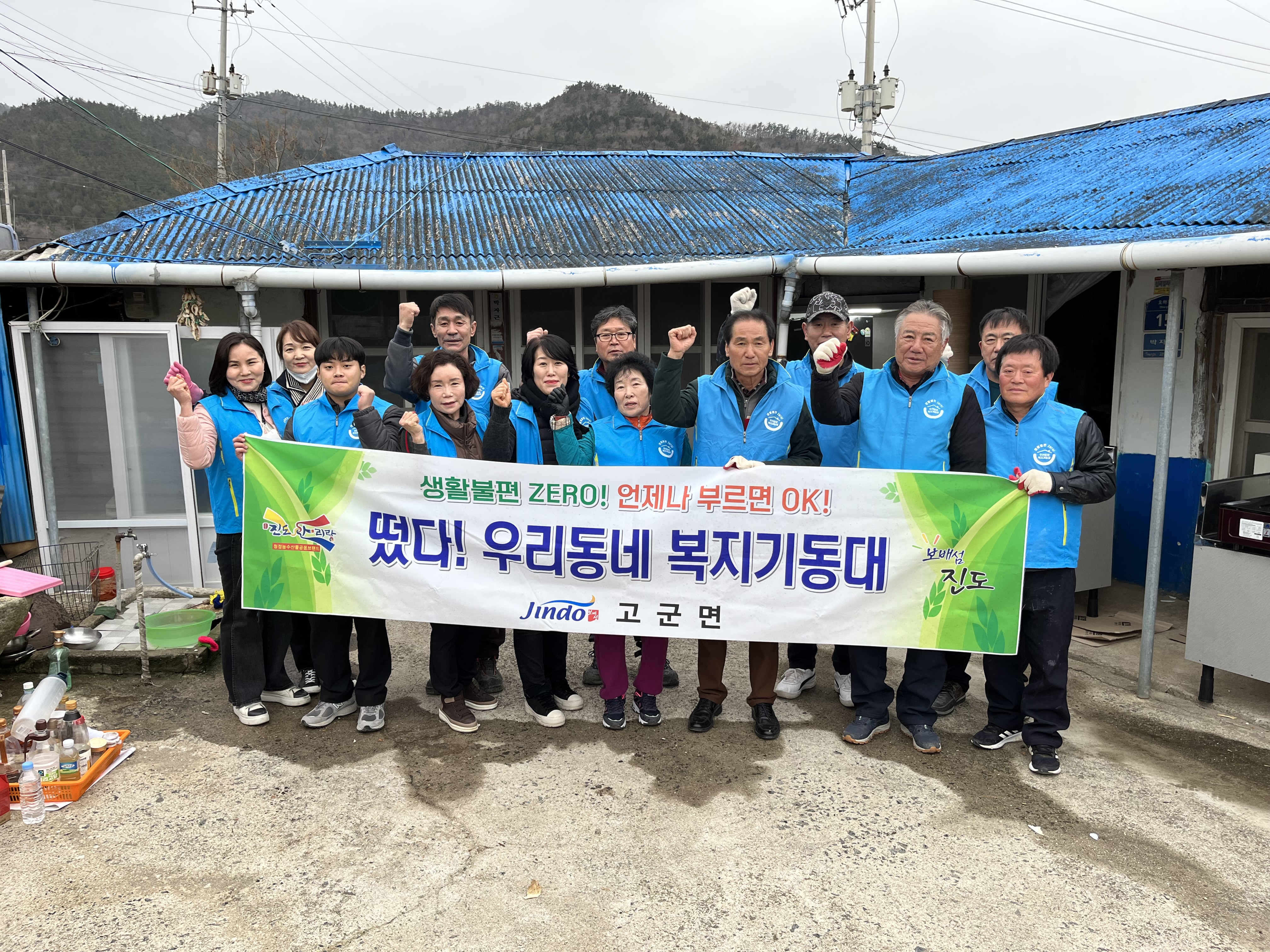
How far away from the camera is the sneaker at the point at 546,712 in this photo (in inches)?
155

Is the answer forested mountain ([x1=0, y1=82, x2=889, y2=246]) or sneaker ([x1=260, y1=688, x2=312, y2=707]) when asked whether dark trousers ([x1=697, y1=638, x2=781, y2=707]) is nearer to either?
sneaker ([x1=260, y1=688, x2=312, y2=707])

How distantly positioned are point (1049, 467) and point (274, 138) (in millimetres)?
33301

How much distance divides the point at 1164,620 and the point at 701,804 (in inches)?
158

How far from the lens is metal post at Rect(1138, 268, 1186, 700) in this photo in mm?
4027

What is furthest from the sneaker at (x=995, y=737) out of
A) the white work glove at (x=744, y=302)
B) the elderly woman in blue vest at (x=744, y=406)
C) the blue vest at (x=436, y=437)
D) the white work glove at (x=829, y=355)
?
the blue vest at (x=436, y=437)

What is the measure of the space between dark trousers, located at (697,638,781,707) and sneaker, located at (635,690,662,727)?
0.73 feet

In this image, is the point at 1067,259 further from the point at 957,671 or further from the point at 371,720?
the point at 371,720

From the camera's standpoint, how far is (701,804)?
327 centimetres

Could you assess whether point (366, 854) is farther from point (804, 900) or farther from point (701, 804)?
point (804, 900)

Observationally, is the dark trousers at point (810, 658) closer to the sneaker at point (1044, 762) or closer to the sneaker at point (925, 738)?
→ the sneaker at point (925, 738)

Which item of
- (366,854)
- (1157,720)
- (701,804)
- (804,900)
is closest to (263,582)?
(366,854)

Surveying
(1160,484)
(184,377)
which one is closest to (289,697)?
(184,377)

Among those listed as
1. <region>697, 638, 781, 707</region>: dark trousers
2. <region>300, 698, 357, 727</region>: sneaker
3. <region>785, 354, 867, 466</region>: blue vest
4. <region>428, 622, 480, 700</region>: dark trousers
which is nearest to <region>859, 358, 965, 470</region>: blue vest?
<region>785, 354, 867, 466</region>: blue vest

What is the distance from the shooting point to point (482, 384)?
4512 millimetres
